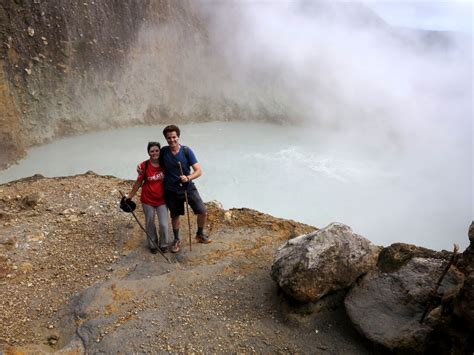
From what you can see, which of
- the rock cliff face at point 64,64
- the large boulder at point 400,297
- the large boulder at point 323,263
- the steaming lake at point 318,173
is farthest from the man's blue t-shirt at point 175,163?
the rock cliff face at point 64,64

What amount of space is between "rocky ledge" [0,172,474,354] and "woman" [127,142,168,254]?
0.47m

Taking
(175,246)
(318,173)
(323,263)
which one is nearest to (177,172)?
(175,246)

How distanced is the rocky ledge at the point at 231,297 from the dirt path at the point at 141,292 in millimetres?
14

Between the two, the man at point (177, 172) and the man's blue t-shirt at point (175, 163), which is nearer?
the man at point (177, 172)

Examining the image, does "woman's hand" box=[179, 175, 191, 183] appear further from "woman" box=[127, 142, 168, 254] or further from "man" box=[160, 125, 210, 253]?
"woman" box=[127, 142, 168, 254]

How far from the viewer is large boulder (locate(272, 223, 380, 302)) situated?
4500 millimetres

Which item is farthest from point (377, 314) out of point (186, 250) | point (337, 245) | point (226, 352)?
point (186, 250)

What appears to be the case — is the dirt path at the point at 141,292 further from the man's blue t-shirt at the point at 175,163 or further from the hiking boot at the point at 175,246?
the man's blue t-shirt at the point at 175,163

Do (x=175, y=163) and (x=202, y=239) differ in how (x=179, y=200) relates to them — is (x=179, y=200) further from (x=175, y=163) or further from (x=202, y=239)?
(x=202, y=239)

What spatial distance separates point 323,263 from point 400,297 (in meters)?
0.93

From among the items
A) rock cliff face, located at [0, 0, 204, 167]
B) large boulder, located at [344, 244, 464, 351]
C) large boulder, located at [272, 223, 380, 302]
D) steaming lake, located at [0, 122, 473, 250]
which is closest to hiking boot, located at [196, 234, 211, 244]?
large boulder, located at [272, 223, 380, 302]

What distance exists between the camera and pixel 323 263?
14.8 feet

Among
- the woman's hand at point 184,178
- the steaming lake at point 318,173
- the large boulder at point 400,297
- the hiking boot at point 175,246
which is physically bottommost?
the steaming lake at point 318,173

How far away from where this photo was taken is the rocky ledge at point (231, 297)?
4.28 m
